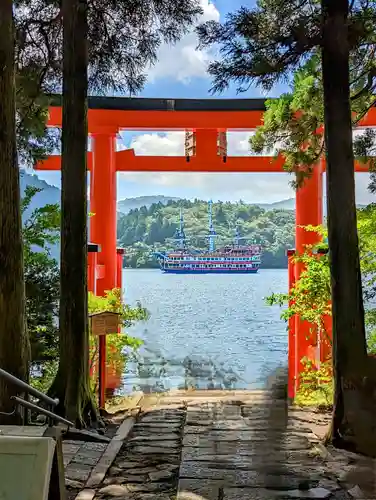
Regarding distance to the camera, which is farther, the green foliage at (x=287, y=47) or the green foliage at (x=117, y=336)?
the green foliage at (x=117, y=336)

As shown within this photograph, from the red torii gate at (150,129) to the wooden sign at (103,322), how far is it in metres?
1.77

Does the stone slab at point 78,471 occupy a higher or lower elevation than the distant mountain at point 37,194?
lower

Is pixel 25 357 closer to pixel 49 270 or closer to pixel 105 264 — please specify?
pixel 49 270

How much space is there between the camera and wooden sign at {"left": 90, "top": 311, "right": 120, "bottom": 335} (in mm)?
5258

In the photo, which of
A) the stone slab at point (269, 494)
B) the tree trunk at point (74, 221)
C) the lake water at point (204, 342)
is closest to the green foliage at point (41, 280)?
the tree trunk at point (74, 221)

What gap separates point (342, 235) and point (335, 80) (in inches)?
49.5

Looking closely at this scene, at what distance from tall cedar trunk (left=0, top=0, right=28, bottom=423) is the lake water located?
3.53m

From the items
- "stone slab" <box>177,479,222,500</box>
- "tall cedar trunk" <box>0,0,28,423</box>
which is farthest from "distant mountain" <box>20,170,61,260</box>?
"stone slab" <box>177,479,222,500</box>

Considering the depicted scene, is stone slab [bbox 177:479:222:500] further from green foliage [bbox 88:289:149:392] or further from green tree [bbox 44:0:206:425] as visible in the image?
green foliage [bbox 88:289:149:392]

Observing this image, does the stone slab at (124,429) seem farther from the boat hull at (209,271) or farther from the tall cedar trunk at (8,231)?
the boat hull at (209,271)

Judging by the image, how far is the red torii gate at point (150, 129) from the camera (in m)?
7.32

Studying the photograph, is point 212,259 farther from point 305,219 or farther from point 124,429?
point 124,429

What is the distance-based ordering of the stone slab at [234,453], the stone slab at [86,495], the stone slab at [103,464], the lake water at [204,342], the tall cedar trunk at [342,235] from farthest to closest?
the lake water at [204,342] → the tall cedar trunk at [342,235] → the stone slab at [234,453] → the stone slab at [103,464] → the stone slab at [86,495]

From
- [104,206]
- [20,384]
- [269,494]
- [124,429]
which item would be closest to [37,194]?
[104,206]
